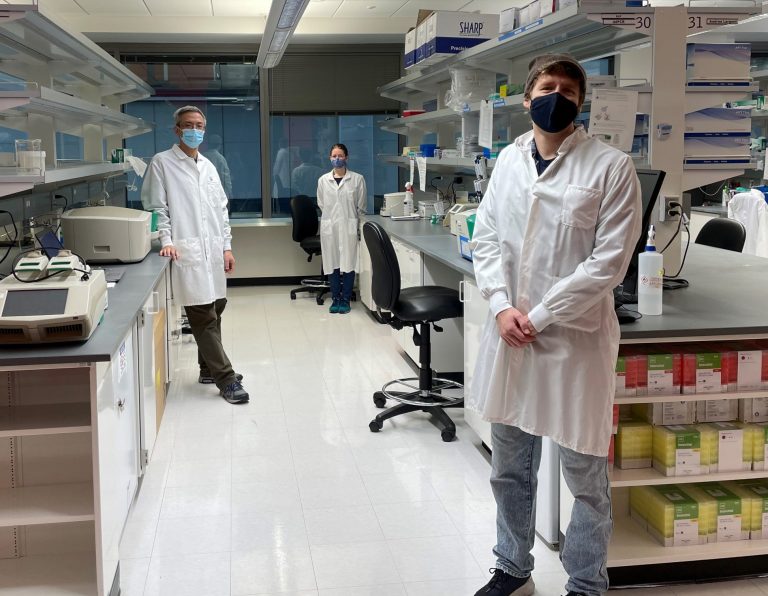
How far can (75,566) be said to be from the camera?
2.58 m

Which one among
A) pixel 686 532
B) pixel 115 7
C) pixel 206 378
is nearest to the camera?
pixel 686 532

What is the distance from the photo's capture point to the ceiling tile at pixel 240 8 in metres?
7.18

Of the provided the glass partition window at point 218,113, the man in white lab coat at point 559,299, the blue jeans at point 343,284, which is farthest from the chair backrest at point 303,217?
the man in white lab coat at point 559,299

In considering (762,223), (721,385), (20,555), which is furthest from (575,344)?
(762,223)

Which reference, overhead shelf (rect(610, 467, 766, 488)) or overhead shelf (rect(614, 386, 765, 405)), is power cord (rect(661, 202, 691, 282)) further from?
overhead shelf (rect(610, 467, 766, 488))

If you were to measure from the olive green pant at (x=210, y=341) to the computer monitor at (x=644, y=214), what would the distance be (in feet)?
8.25

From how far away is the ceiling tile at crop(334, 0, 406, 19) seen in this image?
712cm

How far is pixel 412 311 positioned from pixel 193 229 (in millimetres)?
1327

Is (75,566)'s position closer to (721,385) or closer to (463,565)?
(463,565)

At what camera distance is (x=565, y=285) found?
222cm

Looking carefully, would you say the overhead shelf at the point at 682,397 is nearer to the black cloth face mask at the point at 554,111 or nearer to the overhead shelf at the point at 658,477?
the overhead shelf at the point at 658,477

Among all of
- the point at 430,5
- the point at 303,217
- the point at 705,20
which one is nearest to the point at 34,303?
the point at 705,20

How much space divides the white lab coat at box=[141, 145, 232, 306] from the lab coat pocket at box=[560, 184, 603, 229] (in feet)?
9.24

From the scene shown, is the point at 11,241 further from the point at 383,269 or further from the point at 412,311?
the point at 412,311
